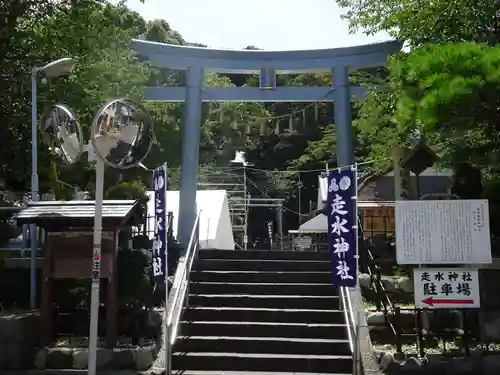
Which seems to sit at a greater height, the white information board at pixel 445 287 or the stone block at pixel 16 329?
the white information board at pixel 445 287

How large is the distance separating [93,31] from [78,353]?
5958mm

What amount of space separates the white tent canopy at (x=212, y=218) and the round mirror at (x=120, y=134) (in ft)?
29.7

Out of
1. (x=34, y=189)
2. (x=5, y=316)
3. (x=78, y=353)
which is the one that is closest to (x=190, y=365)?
(x=78, y=353)

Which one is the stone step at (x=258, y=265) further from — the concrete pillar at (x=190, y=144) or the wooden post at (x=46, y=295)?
the concrete pillar at (x=190, y=144)

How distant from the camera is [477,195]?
434 inches

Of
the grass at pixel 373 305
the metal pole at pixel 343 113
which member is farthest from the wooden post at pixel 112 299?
the metal pole at pixel 343 113

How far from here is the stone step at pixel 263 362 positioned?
9.15 m

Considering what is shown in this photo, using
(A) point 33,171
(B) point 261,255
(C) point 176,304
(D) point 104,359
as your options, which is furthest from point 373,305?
(A) point 33,171

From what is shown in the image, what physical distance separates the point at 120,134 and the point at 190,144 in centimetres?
954

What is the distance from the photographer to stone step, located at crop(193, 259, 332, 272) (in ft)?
40.1

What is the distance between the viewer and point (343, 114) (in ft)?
55.6

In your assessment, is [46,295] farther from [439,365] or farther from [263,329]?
→ [439,365]

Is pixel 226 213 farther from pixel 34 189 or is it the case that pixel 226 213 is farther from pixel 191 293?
pixel 34 189

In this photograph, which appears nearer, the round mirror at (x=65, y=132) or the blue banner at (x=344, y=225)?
the round mirror at (x=65, y=132)
